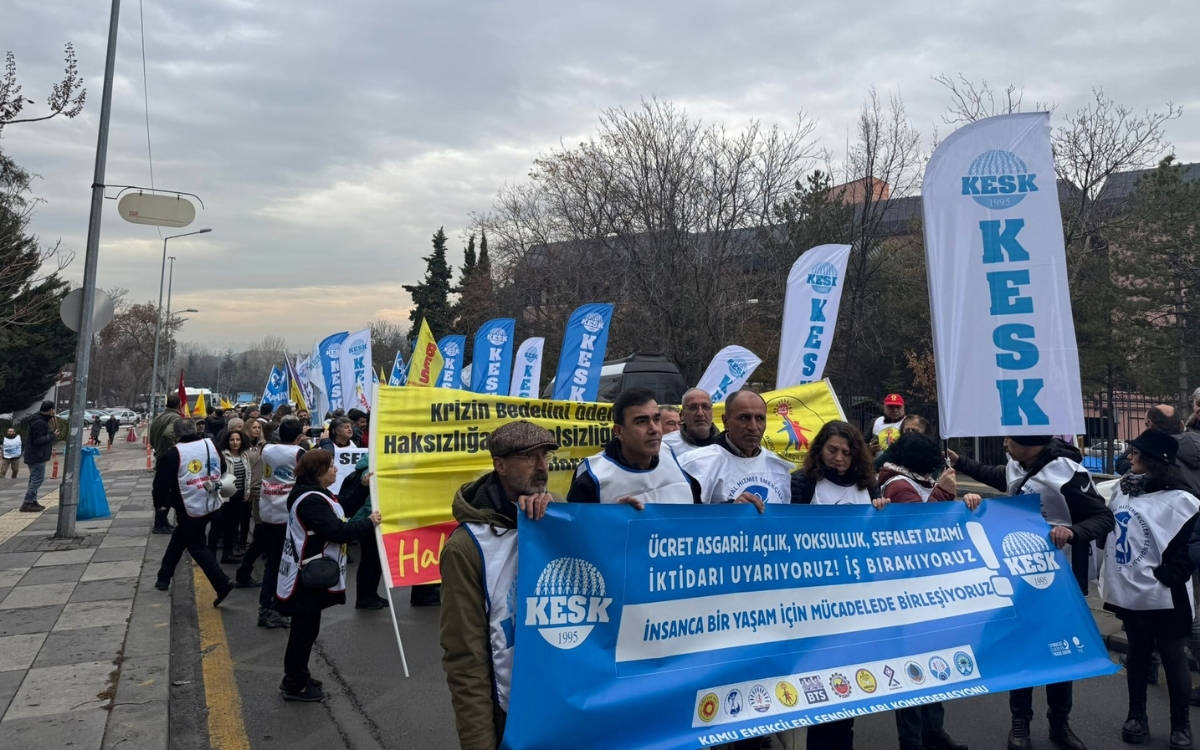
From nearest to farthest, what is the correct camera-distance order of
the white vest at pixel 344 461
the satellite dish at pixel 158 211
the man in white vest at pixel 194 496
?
1. the man in white vest at pixel 194 496
2. the white vest at pixel 344 461
3. the satellite dish at pixel 158 211

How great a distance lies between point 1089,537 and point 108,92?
13.1 m

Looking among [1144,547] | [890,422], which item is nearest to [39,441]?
[890,422]

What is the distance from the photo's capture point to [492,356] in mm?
16781

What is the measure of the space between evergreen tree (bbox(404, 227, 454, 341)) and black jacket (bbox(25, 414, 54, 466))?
158ft

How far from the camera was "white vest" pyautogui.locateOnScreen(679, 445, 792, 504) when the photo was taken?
426 cm

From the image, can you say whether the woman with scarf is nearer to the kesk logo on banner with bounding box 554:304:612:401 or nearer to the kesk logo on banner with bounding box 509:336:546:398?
the kesk logo on banner with bounding box 554:304:612:401

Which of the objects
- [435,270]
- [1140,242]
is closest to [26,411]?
[435,270]

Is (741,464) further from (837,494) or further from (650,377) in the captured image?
(650,377)

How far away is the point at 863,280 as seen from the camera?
25.0 metres

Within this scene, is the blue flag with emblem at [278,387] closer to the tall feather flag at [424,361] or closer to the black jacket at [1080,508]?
the tall feather flag at [424,361]

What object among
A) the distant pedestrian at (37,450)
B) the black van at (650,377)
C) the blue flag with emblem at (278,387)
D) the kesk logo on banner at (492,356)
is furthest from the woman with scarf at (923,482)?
the blue flag with emblem at (278,387)

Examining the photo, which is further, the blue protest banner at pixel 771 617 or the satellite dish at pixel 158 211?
the satellite dish at pixel 158 211

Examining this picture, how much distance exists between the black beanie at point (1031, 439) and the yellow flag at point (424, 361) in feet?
37.7

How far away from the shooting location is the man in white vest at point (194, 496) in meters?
7.97
